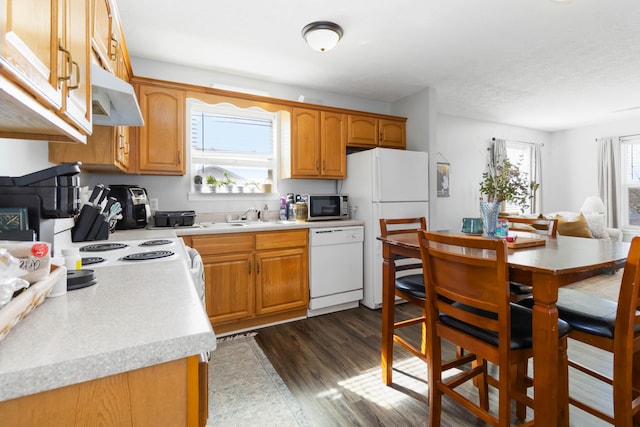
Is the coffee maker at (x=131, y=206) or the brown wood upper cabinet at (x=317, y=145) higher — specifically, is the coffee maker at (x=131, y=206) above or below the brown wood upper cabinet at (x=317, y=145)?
below

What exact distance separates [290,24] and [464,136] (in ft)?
12.4

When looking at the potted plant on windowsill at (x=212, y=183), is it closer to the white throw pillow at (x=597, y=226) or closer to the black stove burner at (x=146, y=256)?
the black stove burner at (x=146, y=256)

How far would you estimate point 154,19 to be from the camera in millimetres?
2291

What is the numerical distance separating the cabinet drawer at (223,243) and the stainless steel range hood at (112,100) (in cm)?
108

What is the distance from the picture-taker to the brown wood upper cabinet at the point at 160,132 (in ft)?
8.71

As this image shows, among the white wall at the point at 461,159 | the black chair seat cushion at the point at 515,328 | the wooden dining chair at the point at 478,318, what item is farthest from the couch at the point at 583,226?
the wooden dining chair at the point at 478,318

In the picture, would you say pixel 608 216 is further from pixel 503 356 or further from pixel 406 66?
pixel 503 356

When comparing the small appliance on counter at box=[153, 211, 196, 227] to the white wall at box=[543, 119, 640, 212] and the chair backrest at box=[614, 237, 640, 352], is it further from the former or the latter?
the white wall at box=[543, 119, 640, 212]

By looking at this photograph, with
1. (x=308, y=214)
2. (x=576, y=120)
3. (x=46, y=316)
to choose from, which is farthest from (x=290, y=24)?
(x=576, y=120)

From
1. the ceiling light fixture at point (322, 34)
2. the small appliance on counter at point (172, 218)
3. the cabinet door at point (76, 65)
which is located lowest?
the small appliance on counter at point (172, 218)

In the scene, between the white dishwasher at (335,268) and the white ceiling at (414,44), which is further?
the white dishwasher at (335,268)

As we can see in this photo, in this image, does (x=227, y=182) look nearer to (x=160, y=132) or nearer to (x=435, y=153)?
(x=160, y=132)

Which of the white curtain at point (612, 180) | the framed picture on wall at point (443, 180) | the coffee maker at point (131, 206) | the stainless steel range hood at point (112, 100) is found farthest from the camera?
the white curtain at point (612, 180)

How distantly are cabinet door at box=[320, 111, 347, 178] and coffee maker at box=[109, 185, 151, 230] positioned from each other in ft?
5.91
